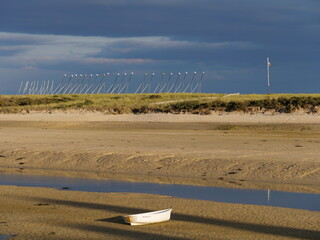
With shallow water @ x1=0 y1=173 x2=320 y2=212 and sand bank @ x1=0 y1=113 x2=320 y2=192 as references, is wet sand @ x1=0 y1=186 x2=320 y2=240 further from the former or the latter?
sand bank @ x1=0 y1=113 x2=320 y2=192

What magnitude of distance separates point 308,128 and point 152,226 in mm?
23408

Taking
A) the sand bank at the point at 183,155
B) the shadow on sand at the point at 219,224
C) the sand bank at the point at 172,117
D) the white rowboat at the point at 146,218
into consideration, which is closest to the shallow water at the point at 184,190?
the sand bank at the point at 183,155

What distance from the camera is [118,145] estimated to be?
23719mm

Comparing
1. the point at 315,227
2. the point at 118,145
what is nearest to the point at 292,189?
the point at 315,227

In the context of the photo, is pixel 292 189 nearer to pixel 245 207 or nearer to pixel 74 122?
pixel 245 207

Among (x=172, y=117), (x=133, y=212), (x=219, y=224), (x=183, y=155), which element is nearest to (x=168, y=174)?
(x=183, y=155)

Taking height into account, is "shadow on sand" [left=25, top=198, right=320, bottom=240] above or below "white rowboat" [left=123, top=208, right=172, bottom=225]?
below

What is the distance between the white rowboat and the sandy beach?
0.17 meters

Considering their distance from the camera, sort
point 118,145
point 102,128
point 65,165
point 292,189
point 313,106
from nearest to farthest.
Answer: point 292,189, point 65,165, point 118,145, point 102,128, point 313,106

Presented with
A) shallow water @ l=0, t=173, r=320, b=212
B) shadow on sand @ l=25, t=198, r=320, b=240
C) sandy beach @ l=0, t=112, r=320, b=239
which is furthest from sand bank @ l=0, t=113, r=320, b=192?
shadow on sand @ l=25, t=198, r=320, b=240

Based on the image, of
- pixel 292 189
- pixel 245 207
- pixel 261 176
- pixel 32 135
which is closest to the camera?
pixel 245 207

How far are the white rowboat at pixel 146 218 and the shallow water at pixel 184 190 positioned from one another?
291 centimetres

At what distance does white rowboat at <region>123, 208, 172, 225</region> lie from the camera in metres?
10.4

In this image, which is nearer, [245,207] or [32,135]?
[245,207]
